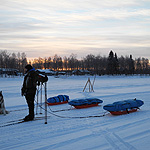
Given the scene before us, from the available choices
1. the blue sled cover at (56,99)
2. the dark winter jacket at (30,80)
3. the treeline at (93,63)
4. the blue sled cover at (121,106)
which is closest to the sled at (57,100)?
the blue sled cover at (56,99)

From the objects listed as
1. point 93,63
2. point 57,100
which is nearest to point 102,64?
point 93,63

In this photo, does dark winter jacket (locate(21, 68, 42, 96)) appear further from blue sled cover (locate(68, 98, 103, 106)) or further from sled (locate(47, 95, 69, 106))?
sled (locate(47, 95, 69, 106))

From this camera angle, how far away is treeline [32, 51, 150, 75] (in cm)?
8362

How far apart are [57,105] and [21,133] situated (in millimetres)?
5089

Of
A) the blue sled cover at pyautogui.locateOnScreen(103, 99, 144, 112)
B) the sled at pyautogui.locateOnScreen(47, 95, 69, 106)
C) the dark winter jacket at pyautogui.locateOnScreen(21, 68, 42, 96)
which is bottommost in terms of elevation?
the sled at pyautogui.locateOnScreen(47, 95, 69, 106)

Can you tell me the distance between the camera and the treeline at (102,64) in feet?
274

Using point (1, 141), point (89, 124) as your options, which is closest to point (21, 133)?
point (1, 141)

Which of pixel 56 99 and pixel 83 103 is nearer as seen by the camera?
pixel 83 103

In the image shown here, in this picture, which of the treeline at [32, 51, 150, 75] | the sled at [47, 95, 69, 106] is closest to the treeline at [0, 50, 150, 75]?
the treeline at [32, 51, 150, 75]

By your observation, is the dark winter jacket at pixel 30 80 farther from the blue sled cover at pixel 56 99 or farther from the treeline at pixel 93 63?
the treeline at pixel 93 63

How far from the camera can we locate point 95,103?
31.4 ft

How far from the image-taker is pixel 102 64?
114 meters

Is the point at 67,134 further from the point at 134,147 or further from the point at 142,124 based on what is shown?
the point at 142,124

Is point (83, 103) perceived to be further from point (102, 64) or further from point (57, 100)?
point (102, 64)
